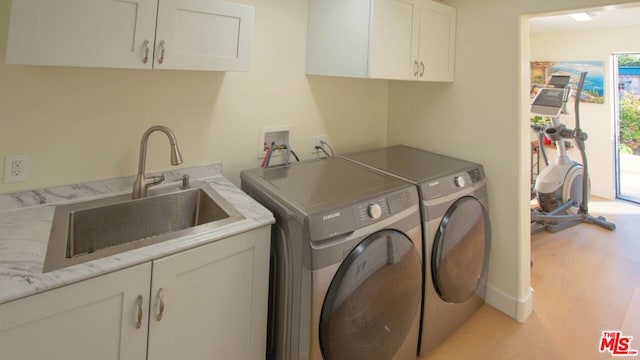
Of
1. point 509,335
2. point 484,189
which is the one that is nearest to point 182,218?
point 484,189

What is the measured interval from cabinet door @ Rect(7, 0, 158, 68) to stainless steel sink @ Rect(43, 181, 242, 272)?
1.98 feet

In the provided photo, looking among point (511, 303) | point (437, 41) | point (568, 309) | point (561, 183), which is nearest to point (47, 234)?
point (437, 41)

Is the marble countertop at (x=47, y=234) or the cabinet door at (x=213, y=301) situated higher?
the marble countertop at (x=47, y=234)

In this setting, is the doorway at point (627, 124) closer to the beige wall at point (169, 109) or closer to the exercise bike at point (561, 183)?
the exercise bike at point (561, 183)

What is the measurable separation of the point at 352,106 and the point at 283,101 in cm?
63

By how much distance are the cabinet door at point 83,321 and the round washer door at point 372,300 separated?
2.15ft

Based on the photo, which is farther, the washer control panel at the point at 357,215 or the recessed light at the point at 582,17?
the recessed light at the point at 582,17

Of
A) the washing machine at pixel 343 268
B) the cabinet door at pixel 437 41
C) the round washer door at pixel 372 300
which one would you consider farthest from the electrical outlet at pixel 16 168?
the cabinet door at pixel 437 41

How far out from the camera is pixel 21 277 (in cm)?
91

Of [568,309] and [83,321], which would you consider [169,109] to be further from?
[568,309]

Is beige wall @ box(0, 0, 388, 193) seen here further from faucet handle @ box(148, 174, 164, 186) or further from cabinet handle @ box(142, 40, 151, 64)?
cabinet handle @ box(142, 40, 151, 64)

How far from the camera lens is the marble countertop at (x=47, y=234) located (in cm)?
91

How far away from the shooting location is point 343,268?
1291 millimetres

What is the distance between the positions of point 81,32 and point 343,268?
1.28m
